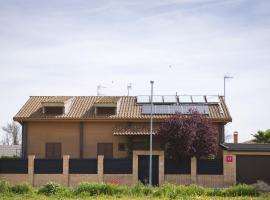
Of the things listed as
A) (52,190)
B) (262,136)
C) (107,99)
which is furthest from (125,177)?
(262,136)

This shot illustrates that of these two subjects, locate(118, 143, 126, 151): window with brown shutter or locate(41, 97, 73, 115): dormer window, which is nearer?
locate(118, 143, 126, 151): window with brown shutter

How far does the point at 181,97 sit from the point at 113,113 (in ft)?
18.9

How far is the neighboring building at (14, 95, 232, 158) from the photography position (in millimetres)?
38469

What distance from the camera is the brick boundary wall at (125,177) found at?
3338 centimetres

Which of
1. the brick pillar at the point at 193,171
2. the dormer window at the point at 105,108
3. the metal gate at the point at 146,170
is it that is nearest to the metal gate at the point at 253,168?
the brick pillar at the point at 193,171

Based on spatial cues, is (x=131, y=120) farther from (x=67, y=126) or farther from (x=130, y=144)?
(x=67, y=126)

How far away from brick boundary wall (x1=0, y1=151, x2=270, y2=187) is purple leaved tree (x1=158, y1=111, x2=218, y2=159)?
100cm

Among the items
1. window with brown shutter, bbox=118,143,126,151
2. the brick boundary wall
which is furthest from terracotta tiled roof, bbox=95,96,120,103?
the brick boundary wall

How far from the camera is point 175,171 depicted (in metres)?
33.8

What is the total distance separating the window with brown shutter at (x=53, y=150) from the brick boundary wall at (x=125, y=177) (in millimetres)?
5164

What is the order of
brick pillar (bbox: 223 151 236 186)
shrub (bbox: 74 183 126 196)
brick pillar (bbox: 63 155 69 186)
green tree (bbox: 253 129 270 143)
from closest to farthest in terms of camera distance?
shrub (bbox: 74 183 126 196) → brick pillar (bbox: 223 151 236 186) → brick pillar (bbox: 63 155 69 186) → green tree (bbox: 253 129 270 143)

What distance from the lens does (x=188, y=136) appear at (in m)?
34.3

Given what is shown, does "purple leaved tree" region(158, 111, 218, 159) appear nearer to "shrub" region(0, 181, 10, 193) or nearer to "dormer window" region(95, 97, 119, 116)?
"dormer window" region(95, 97, 119, 116)

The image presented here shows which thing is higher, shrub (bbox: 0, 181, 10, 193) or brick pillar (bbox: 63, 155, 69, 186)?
brick pillar (bbox: 63, 155, 69, 186)
